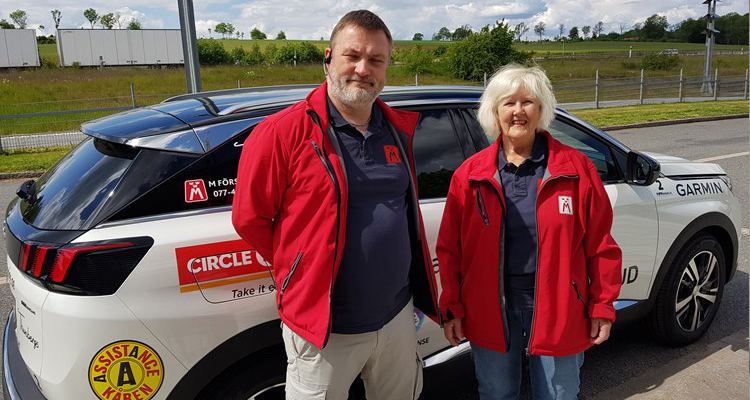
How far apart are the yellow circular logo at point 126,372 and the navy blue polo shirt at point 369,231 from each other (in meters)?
0.70

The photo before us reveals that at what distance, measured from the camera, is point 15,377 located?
236 centimetres

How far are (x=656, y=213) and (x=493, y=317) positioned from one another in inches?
65.8

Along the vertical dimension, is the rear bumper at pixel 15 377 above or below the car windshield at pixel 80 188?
below

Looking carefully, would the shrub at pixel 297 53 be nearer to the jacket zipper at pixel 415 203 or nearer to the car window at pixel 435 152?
the car window at pixel 435 152

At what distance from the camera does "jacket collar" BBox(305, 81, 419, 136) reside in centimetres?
196

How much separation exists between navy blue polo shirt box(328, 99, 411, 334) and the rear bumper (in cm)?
127

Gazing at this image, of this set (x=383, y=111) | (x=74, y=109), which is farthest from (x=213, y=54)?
(x=383, y=111)

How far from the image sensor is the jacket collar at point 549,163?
6.98ft

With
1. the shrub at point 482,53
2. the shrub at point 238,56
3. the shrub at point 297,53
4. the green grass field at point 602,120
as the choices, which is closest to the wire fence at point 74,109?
the green grass field at point 602,120

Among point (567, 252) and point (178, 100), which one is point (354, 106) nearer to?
point (567, 252)

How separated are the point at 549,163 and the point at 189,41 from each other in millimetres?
6531

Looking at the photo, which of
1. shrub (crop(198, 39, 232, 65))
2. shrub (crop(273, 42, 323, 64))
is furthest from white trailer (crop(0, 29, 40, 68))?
shrub (crop(273, 42, 323, 64))

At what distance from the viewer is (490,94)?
228 centimetres

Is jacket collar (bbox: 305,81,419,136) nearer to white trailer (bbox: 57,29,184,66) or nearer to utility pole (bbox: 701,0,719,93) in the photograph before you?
utility pole (bbox: 701,0,719,93)
